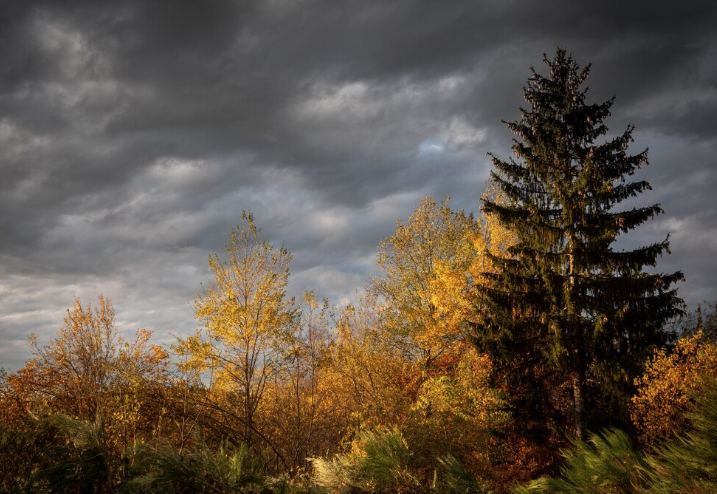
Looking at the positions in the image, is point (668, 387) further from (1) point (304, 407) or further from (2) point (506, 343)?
(1) point (304, 407)

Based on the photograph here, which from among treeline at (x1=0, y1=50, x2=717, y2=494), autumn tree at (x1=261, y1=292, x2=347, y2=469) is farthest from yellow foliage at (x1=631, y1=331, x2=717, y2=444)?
autumn tree at (x1=261, y1=292, x2=347, y2=469)

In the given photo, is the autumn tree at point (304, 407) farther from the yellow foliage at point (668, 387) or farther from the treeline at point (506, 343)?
the yellow foliage at point (668, 387)

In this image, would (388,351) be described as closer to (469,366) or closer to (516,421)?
(469,366)

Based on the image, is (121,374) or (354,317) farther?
(354,317)

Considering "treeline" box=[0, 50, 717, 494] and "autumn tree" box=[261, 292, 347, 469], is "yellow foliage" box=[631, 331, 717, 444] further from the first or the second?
"autumn tree" box=[261, 292, 347, 469]

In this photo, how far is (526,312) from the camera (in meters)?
17.0

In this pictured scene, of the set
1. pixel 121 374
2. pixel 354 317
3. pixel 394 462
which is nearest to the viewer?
pixel 394 462

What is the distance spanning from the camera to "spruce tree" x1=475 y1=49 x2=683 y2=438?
15.8 metres

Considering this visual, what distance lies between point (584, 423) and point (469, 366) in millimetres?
3726

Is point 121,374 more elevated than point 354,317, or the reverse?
point 354,317

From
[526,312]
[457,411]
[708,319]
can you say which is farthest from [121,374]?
[708,319]

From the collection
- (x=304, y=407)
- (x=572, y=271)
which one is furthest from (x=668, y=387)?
(x=304, y=407)

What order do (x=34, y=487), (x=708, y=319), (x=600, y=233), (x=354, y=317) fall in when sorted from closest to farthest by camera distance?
(x=34, y=487)
(x=600, y=233)
(x=354, y=317)
(x=708, y=319)

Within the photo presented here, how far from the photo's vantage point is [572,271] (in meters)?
16.5
